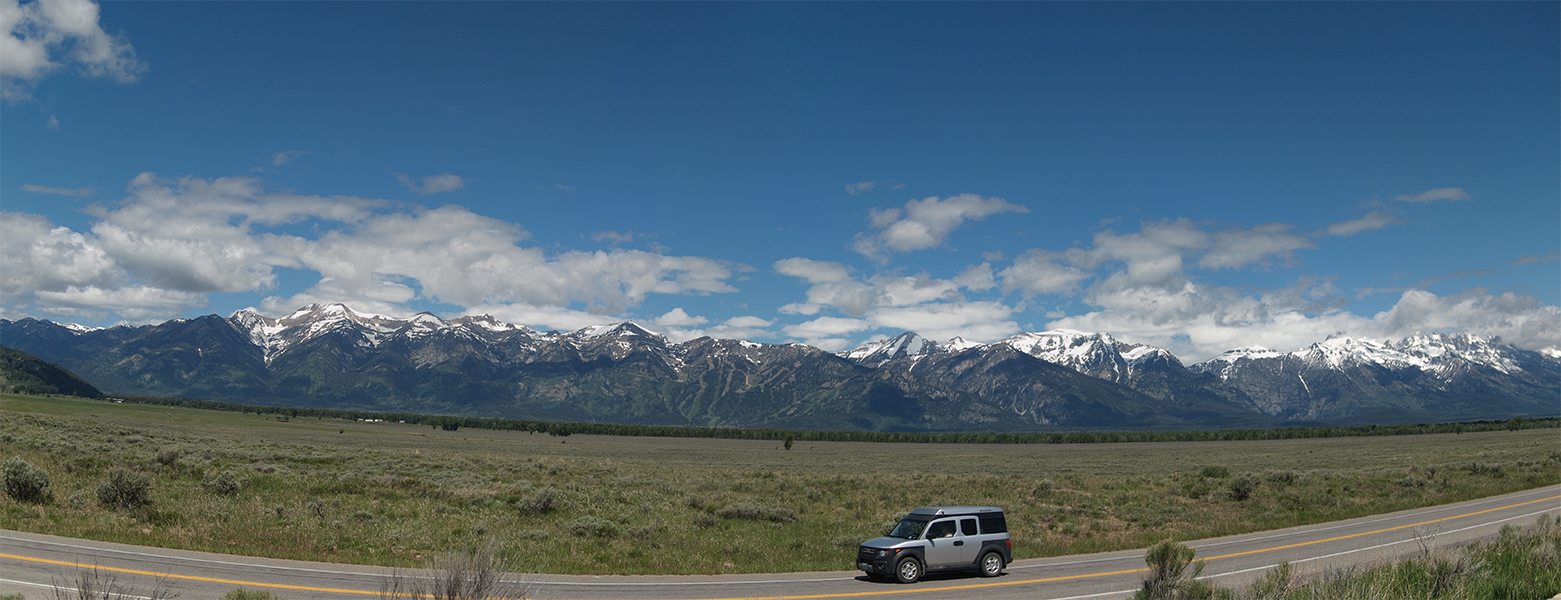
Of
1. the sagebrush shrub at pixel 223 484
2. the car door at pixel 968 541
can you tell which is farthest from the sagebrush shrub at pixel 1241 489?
the sagebrush shrub at pixel 223 484

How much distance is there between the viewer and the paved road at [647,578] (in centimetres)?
1549

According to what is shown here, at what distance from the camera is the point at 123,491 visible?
77.0 ft

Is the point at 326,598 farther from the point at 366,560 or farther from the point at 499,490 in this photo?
the point at 499,490

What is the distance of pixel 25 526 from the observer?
2039 cm

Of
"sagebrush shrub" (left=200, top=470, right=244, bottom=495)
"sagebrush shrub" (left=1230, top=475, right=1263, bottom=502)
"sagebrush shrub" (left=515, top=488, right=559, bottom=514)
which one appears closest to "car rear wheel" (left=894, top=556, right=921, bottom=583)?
"sagebrush shrub" (left=515, top=488, right=559, bottom=514)

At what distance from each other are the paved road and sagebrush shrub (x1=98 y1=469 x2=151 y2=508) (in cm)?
384

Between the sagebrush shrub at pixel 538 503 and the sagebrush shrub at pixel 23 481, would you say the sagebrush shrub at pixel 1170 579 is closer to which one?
the sagebrush shrub at pixel 538 503

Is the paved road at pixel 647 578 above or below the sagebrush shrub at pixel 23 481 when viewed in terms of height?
below

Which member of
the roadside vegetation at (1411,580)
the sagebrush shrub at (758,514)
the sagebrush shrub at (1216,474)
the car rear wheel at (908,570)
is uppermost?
the roadside vegetation at (1411,580)

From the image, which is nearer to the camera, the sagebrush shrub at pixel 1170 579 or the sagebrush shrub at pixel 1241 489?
the sagebrush shrub at pixel 1170 579

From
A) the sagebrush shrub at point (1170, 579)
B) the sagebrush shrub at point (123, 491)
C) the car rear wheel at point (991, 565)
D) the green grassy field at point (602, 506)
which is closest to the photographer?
the sagebrush shrub at point (1170, 579)

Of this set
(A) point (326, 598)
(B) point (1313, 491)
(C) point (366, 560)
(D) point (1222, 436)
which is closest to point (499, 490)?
(C) point (366, 560)

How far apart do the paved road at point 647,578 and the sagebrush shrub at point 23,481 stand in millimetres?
4646

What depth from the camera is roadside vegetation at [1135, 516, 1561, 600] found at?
12.1 meters
